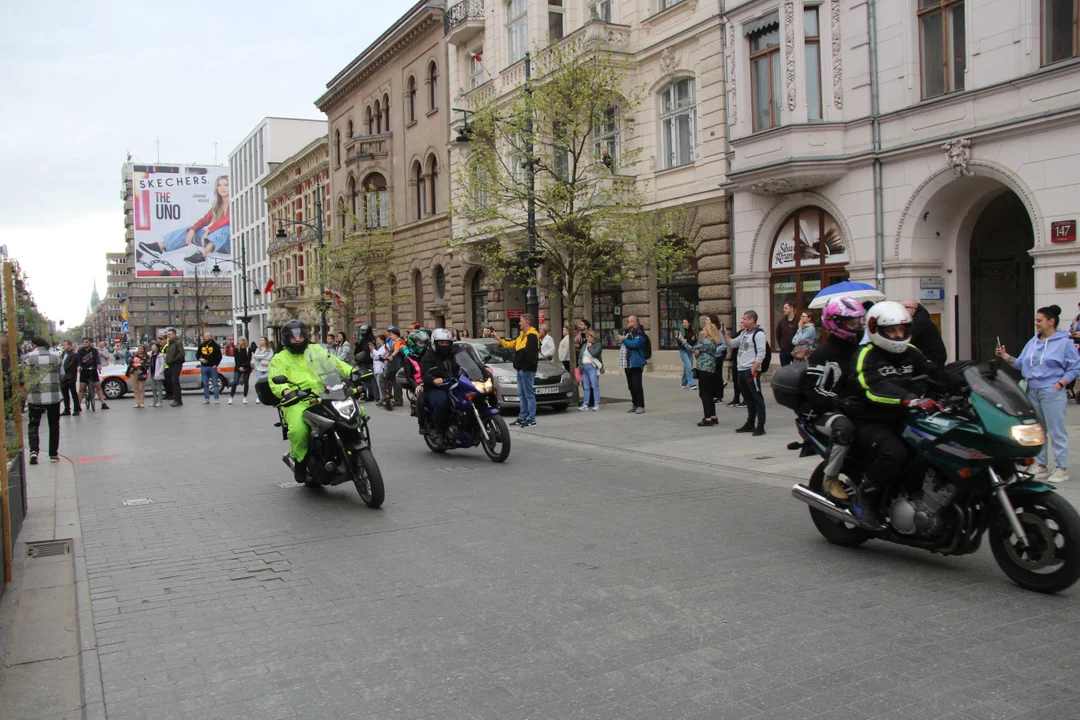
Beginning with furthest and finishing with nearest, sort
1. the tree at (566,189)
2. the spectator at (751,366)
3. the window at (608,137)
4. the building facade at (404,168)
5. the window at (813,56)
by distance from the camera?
the building facade at (404,168)
the window at (608,137)
the window at (813,56)
the tree at (566,189)
the spectator at (751,366)

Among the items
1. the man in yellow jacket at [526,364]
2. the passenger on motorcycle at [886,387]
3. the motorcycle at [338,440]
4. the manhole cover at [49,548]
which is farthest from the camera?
the man in yellow jacket at [526,364]

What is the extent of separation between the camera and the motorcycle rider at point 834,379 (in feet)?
19.4

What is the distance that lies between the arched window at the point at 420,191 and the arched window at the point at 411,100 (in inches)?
81.4

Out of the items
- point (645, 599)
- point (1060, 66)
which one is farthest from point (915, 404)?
point (1060, 66)

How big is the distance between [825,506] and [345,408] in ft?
14.3

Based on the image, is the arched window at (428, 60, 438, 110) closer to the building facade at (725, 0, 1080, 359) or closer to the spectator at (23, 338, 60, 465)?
the building facade at (725, 0, 1080, 359)

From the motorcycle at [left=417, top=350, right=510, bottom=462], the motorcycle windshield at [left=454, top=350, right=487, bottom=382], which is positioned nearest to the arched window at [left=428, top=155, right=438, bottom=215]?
the motorcycle windshield at [left=454, top=350, right=487, bottom=382]

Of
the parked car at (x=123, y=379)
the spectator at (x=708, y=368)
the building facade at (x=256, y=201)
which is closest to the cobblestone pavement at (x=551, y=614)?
the spectator at (x=708, y=368)

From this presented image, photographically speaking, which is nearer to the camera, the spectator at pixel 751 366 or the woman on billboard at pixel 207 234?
the spectator at pixel 751 366

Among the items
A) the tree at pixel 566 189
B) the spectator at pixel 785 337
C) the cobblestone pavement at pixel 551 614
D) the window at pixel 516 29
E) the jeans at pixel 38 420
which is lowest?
the cobblestone pavement at pixel 551 614

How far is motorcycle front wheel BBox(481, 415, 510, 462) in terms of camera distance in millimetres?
11086

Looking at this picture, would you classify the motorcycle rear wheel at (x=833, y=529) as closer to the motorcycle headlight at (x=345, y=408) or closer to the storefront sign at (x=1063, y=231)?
the motorcycle headlight at (x=345, y=408)

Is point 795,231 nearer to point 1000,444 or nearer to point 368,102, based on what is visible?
point 1000,444

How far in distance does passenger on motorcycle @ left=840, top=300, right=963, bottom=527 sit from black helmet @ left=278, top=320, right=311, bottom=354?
17.1ft
